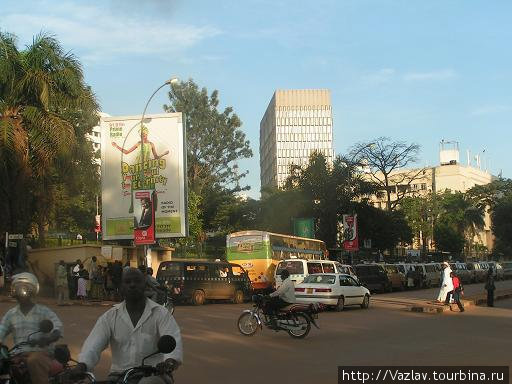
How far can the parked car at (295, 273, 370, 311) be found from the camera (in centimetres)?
2384

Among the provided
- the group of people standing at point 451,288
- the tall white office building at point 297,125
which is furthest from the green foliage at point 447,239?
the group of people standing at point 451,288

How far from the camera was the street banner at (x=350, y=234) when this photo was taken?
4622cm

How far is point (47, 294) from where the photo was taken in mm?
31078

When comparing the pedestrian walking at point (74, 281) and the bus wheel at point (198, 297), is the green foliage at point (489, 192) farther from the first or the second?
the pedestrian walking at point (74, 281)

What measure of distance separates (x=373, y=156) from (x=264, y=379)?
2171 inches

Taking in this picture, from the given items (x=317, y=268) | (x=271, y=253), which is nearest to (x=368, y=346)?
(x=317, y=268)

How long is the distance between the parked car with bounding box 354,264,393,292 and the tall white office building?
362 feet

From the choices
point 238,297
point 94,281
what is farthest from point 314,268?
point 94,281

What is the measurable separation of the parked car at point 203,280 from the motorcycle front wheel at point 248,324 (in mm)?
11082

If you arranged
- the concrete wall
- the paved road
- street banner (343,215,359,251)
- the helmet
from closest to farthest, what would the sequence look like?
1. the helmet
2. the paved road
3. the concrete wall
4. street banner (343,215,359,251)

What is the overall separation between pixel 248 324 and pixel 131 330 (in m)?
11.5

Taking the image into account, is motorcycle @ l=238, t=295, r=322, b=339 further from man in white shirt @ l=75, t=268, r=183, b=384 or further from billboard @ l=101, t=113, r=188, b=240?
billboard @ l=101, t=113, r=188, b=240

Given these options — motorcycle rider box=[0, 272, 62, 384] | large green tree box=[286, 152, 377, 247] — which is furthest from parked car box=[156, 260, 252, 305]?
large green tree box=[286, 152, 377, 247]

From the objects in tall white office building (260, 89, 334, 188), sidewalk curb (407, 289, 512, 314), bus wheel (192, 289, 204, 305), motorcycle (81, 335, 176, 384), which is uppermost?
tall white office building (260, 89, 334, 188)
